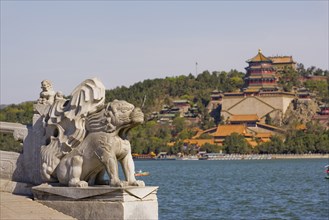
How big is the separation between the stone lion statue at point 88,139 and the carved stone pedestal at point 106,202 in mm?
125

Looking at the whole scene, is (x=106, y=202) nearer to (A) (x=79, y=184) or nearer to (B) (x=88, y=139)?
(A) (x=79, y=184)

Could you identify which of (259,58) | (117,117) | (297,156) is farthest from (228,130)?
(117,117)

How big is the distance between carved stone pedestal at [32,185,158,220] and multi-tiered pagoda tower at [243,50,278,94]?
14799 centimetres

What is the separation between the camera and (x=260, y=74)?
160 metres

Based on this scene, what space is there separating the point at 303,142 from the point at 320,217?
121m

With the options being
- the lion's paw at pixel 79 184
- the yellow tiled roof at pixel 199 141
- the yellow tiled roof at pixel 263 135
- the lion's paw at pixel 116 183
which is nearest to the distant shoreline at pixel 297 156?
the yellow tiled roof at pixel 263 135

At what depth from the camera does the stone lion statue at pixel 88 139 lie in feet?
25.5

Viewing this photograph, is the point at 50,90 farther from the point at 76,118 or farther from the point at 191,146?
the point at 191,146

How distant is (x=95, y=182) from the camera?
8273 mm

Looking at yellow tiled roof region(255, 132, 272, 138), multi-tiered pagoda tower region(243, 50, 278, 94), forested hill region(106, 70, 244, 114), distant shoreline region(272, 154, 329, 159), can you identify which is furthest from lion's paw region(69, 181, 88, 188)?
forested hill region(106, 70, 244, 114)

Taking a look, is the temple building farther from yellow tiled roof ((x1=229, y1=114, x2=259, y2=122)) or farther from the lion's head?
the lion's head

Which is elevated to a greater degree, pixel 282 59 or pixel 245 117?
pixel 282 59

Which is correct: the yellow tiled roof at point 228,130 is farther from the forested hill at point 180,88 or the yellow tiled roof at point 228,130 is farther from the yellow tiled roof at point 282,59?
the yellow tiled roof at point 282,59

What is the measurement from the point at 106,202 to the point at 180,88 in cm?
17601
